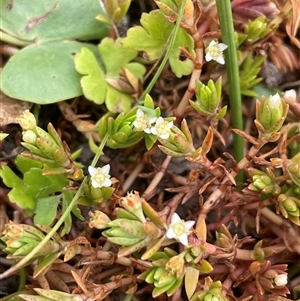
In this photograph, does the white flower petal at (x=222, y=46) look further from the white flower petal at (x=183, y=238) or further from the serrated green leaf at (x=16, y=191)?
the serrated green leaf at (x=16, y=191)

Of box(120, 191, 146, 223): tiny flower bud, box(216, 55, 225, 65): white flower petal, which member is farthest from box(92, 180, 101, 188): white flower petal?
box(216, 55, 225, 65): white flower petal

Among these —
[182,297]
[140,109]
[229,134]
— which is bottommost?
[182,297]

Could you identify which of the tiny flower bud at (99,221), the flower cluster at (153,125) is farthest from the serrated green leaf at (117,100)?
the tiny flower bud at (99,221)

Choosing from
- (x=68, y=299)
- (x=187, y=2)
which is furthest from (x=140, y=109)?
(x=68, y=299)

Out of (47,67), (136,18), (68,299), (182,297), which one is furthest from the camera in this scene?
(136,18)

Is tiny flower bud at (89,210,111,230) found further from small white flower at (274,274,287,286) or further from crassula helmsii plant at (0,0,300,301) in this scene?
small white flower at (274,274,287,286)

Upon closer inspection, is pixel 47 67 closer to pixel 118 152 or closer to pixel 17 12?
pixel 17 12

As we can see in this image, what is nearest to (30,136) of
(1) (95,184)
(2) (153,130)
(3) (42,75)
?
(1) (95,184)

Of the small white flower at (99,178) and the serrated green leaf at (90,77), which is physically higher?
Result: the serrated green leaf at (90,77)
